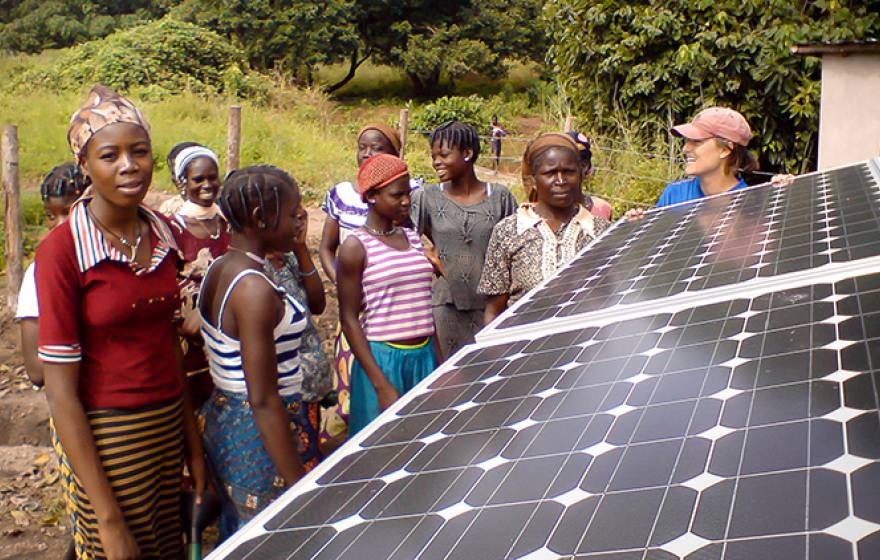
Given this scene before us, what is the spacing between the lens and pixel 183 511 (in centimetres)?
343

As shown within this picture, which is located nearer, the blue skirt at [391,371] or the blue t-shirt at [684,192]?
the blue skirt at [391,371]

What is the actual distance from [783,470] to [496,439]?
2.23 ft

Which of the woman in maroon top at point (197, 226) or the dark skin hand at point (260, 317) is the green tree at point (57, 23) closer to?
the woman in maroon top at point (197, 226)

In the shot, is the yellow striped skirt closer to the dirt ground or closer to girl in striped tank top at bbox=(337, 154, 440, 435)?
girl in striped tank top at bbox=(337, 154, 440, 435)

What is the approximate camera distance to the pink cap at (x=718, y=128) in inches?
185

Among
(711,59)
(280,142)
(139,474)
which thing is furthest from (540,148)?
(280,142)

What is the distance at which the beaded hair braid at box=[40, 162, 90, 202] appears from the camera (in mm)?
4062

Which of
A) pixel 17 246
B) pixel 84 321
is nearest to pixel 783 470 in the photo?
pixel 84 321

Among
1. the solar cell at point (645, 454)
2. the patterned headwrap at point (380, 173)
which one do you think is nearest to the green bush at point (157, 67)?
the patterned headwrap at point (380, 173)

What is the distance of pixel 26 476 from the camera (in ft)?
17.8

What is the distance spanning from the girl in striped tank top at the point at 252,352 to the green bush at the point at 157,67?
18.4 meters

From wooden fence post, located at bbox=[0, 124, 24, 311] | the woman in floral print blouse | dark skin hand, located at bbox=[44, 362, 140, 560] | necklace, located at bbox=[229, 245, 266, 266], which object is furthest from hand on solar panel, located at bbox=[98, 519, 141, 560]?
wooden fence post, located at bbox=[0, 124, 24, 311]

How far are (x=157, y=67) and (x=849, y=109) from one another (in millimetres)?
18058

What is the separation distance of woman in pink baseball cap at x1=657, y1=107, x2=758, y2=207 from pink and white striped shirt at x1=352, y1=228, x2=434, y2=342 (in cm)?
169
